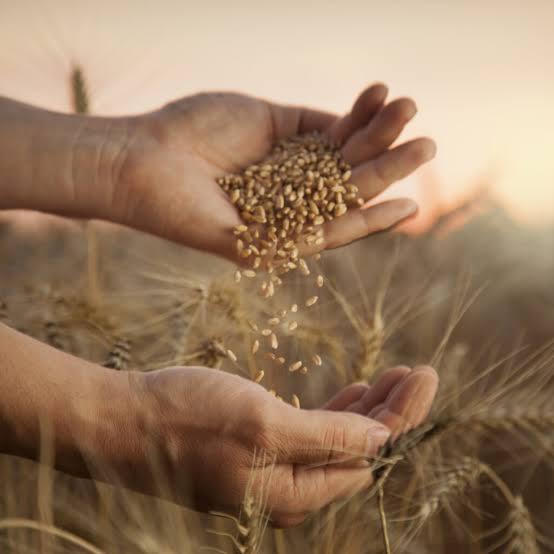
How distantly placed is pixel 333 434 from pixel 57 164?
139 centimetres

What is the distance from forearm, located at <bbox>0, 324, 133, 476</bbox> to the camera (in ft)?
4.43

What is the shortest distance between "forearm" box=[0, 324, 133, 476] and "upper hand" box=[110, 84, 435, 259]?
2.57ft

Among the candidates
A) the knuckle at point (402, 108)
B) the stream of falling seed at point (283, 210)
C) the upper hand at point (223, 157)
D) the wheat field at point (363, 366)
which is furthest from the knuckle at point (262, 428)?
the knuckle at point (402, 108)

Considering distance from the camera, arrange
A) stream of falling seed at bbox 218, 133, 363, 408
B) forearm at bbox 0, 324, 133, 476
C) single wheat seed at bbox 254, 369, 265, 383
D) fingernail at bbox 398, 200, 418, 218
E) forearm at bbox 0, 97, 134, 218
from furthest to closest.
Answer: forearm at bbox 0, 97, 134, 218
fingernail at bbox 398, 200, 418, 218
stream of falling seed at bbox 218, 133, 363, 408
single wheat seed at bbox 254, 369, 265, 383
forearm at bbox 0, 324, 133, 476

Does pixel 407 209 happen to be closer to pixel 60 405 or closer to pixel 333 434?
→ pixel 333 434

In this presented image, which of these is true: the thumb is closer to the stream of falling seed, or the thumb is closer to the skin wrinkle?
the stream of falling seed

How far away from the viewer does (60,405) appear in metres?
1.35

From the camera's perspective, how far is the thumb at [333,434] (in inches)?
49.1

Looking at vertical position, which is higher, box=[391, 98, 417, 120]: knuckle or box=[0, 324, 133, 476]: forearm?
box=[391, 98, 417, 120]: knuckle

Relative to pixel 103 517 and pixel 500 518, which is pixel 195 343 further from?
pixel 500 518

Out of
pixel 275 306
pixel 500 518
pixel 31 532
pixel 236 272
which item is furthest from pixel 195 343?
pixel 500 518

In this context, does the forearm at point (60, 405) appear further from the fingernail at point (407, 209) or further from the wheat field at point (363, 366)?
the fingernail at point (407, 209)

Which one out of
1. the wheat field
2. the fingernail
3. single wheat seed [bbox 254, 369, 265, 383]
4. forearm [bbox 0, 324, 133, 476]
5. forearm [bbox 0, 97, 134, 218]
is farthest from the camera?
forearm [bbox 0, 97, 134, 218]

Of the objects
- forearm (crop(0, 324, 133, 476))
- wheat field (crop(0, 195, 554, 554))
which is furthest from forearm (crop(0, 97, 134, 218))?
forearm (crop(0, 324, 133, 476))
